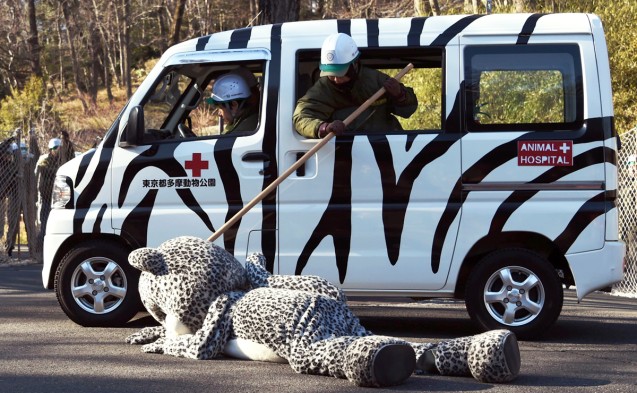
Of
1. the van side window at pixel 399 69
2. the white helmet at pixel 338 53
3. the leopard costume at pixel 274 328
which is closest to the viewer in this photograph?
the leopard costume at pixel 274 328

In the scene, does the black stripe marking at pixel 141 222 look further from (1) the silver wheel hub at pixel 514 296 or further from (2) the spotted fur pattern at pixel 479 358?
(2) the spotted fur pattern at pixel 479 358

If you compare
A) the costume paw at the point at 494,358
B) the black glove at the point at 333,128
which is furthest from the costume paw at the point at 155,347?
the costume paw at the point at 494,358

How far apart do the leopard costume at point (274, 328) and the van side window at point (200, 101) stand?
1.44m

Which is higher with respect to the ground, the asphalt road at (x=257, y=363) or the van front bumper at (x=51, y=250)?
the van front bumper at (x=51, y=250)

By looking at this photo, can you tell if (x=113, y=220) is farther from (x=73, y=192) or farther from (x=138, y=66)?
(x=138, y=66)

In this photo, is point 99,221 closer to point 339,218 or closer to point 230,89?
point 230,89

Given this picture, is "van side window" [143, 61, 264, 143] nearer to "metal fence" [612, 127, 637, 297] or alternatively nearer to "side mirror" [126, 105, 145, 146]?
"side mirror" [126, 105, 145, 146]

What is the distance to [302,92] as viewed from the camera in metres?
8.93

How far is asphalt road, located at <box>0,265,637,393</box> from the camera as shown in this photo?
6.43 meters

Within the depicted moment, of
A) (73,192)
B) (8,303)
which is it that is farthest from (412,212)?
(8,303)

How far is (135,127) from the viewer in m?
8.88

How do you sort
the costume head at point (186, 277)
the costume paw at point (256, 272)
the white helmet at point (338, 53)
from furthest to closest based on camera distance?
the white helmet at point (338, 53) → the costume paw at point (256, 272) → the costume head at point (186, 277)

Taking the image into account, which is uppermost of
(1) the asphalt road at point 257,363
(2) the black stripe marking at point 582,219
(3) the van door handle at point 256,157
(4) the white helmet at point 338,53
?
(4) the white helmet at point 338,53

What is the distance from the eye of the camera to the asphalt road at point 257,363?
6.43 meters
